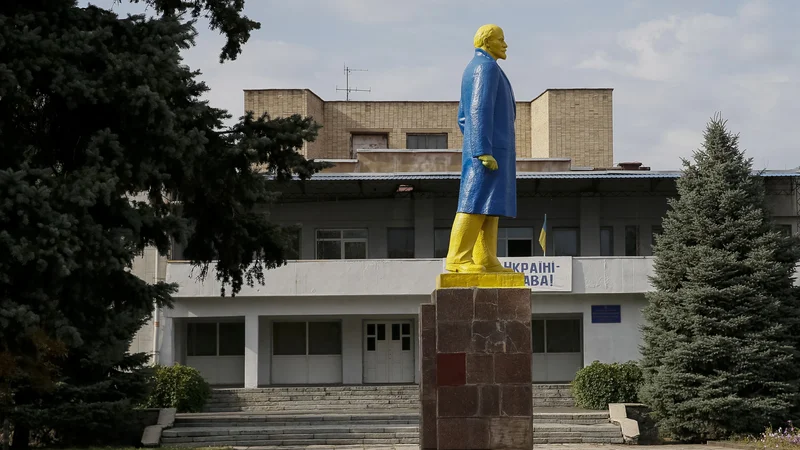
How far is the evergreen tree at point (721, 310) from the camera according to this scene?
21.4 m

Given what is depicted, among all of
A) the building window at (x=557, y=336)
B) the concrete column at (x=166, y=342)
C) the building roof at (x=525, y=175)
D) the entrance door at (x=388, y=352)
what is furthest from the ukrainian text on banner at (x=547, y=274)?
the concrete column at (x=166, y=342)

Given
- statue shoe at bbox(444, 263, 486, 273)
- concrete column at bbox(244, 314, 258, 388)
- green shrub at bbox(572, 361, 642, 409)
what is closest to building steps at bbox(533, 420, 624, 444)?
green shrub at bbox(572, 361, 642, 409)

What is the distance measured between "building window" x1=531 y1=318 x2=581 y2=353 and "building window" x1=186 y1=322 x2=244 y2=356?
837 cm

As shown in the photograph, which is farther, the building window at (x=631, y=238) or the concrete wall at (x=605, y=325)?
the building window at (x=631, y=238)

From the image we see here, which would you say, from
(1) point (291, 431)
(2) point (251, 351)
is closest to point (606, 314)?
(2) point (251, 351)

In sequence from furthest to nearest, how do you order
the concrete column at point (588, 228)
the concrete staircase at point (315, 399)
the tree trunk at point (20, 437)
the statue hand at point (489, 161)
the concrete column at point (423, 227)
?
the concrete column at point (588, 228), the concrete column at point (423, 227), the concrete staircase at point (315, 399), the tree trunk at point (20, 437), the statue hand at point (489, 161)

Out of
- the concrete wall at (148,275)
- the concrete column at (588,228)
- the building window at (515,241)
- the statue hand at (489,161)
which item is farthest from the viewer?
the building window at (515,241)

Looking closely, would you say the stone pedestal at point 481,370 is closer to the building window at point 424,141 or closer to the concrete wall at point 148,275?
the concrete wall at point 148,275

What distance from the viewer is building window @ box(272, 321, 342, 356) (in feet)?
103

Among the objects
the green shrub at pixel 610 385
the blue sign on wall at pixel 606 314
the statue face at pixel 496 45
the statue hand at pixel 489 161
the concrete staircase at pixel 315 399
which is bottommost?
the concrete staircase at pixel 315 399

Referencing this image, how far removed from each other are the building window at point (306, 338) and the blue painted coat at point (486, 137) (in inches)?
709

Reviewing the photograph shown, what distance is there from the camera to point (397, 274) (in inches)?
1120

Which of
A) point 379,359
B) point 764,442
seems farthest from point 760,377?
point 379,359

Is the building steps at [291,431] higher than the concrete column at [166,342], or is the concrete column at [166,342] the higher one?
the concrete column at [166,342]
